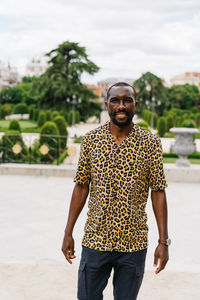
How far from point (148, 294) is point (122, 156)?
1735 millimetres

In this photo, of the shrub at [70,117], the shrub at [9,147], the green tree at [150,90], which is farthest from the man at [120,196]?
the green tree at [150,90]

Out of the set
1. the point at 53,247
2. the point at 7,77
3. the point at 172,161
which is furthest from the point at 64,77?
the point at 7,77

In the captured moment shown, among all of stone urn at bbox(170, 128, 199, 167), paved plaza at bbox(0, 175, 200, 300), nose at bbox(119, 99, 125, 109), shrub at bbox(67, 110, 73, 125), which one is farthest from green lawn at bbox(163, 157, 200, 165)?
shrub at bbox(67, 110, 73, 125)

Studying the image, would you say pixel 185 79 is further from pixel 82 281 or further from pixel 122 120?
pixel 82 281

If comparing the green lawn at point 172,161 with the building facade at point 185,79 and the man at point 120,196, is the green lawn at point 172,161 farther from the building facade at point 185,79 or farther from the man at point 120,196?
the building facade at point 185,79

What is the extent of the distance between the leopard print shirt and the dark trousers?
0.15 ft

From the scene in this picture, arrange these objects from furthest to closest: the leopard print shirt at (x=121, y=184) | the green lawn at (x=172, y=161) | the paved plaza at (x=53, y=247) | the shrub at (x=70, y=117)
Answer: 1. the shrub at (x=70, y=117)
2. the green lawn at (x=172, y=161)
3. the paved plaza at (x=53, y=247)
4. the leopard print shirt at (x=121, y=184)

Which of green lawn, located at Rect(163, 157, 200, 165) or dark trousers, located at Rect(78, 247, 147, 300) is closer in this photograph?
dark trousers, located at Rect(78, 247, 147, 300)

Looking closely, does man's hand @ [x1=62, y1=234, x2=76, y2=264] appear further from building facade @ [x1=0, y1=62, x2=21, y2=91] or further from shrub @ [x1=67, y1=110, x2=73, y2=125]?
building facade @ [x1=0, y1=62, x2=21, y2=91]

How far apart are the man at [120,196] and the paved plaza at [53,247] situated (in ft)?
3.87

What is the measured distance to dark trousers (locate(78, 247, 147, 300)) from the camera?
1.92 m

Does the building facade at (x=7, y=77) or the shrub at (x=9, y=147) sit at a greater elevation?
the building facade at (x=7, y=77)

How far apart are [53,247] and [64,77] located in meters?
33.1

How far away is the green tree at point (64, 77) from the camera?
114 ft
